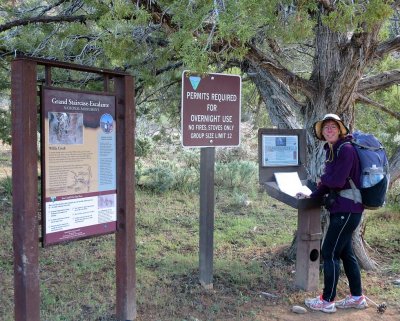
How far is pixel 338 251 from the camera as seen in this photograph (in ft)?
14.9

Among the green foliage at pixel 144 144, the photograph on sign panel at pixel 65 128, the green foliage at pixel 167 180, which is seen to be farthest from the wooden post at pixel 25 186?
the green foliage at pixel 144 144

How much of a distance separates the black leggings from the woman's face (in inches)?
27.5

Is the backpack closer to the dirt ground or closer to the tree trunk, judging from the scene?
the dirt ground

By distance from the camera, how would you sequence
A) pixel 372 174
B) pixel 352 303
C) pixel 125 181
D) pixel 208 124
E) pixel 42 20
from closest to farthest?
pixel 125 181 → pixel 372 174 → pixel 352 303 → pixel 208 124 → pixel 42 20

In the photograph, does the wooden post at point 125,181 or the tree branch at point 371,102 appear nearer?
the wooden post at point 125,181

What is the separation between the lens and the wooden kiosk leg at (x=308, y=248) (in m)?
5.11

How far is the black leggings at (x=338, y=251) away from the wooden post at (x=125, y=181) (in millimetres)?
1844

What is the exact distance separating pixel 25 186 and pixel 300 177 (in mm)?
2989

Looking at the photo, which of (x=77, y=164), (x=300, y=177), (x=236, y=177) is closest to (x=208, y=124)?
(x=300, y=177)

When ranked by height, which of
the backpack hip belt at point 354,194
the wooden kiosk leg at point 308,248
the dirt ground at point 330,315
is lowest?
the dirt ground at point 330,315

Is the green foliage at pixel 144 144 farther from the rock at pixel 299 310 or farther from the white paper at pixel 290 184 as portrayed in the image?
the rock at pixel 299 310

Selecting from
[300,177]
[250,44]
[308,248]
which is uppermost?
Answer: [250,44]

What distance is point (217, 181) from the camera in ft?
41.2

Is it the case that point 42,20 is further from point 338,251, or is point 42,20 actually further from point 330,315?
point 330,315
